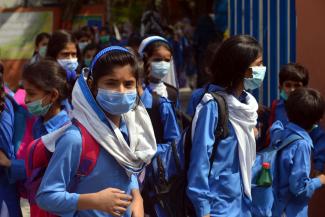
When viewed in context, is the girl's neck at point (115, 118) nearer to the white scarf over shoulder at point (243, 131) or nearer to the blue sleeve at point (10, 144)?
the white scarf over shoulder at point (243, 131)

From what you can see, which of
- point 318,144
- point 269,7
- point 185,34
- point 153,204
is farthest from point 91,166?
point 185,34

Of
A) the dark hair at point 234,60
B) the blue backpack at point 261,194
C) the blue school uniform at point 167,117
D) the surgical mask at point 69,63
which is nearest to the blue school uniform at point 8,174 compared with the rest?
the blue school uniform at point 167,117

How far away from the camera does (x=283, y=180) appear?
4.13 meters

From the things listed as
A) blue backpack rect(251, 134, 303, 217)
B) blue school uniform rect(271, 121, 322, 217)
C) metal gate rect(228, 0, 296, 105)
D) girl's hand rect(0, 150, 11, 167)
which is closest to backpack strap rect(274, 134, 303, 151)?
blue school uniform rect(271, 121, 322, 217)

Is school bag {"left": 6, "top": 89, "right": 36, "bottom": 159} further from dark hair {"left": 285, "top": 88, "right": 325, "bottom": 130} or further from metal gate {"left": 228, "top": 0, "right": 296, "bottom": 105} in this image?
metal gate {"left": 228, "top": 0, "right": 296, "bottom": 105}

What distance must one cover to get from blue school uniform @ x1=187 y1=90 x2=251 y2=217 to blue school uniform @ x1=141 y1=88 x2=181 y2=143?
1.07m

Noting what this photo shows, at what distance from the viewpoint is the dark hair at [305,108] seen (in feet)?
14.2

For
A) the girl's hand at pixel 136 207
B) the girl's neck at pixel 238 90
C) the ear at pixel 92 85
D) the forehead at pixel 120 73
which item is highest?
the forehead at pixel 120 73

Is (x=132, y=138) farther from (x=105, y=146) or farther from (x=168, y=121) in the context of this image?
(x=168, y=121)

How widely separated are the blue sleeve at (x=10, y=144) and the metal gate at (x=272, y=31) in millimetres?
2829

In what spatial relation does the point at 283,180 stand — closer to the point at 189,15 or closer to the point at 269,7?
the point at 269,7

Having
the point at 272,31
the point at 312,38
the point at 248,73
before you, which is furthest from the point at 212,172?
the point at 272,31

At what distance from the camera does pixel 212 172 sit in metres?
3.47

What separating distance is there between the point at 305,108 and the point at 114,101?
66.7 inches
